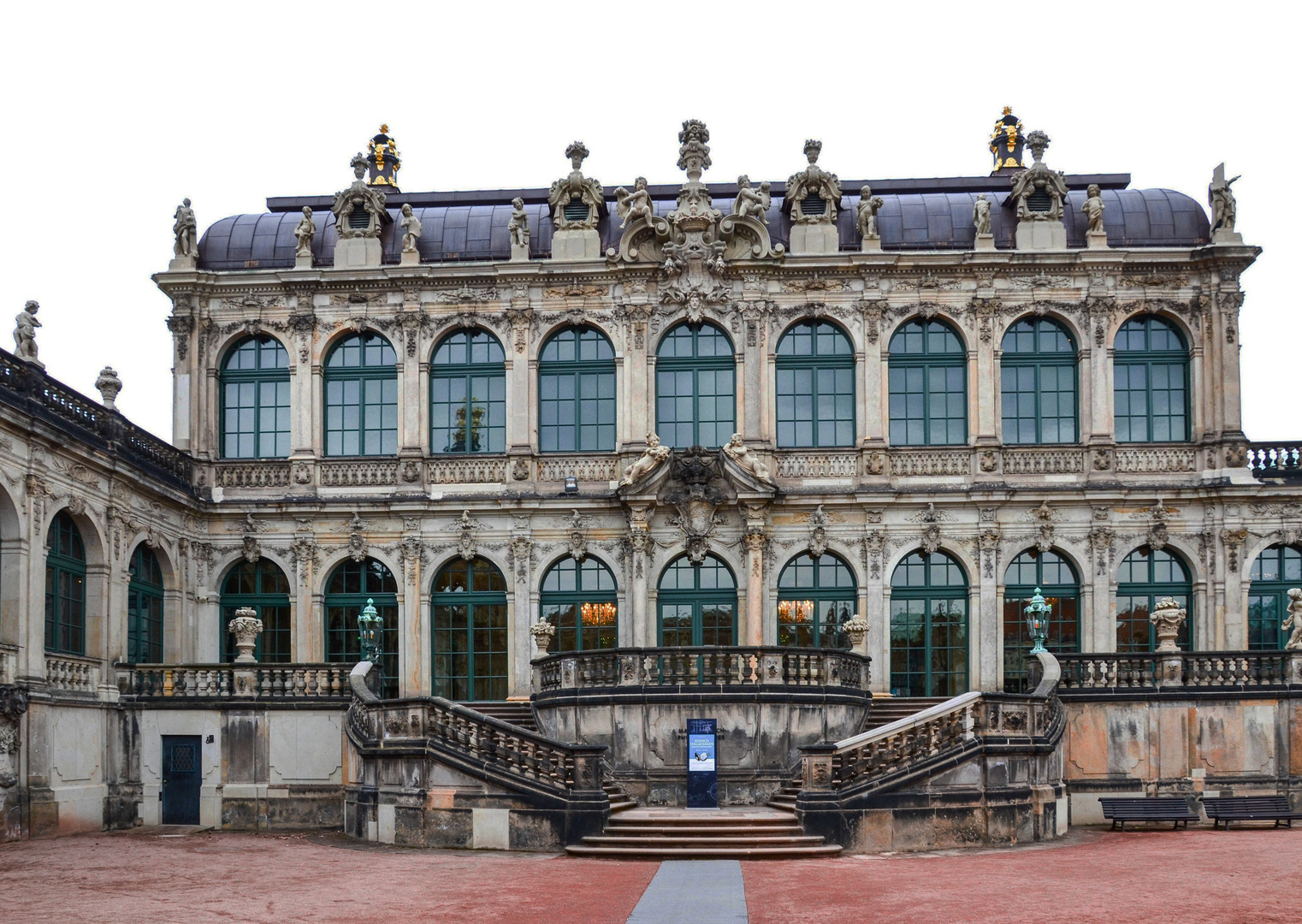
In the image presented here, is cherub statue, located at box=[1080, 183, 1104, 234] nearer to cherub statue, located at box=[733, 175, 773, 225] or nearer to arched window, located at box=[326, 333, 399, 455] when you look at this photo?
cherub statue, located at box=[733, 175, 773, 225]

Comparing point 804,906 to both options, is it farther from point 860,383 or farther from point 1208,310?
point 1208,310

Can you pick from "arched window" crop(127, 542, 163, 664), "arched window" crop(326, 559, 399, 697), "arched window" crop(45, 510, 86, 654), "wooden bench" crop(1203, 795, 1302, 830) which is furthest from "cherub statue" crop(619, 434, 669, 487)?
"wooden bench" crop(1203, 795, 1302, 830)

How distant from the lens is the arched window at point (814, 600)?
111 ft

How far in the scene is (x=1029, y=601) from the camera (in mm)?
33906

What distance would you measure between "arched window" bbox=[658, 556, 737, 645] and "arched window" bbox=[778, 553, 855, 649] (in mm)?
1135

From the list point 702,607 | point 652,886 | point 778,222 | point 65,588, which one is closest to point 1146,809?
point 652,886

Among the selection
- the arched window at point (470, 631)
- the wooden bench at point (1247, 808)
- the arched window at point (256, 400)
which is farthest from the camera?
the arched window at point (256, 400)

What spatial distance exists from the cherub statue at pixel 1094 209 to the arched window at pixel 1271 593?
804 cm

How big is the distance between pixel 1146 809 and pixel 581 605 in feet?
43.8

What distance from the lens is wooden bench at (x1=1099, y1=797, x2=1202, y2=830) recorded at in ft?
83.9

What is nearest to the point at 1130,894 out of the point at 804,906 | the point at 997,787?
the point at 804,906

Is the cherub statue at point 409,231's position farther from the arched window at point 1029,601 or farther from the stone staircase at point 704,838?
the stone staircase at point 704,838

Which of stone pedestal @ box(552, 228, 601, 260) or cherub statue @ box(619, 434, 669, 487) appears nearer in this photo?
cherub statue @ box(619, 434, 669, 487)

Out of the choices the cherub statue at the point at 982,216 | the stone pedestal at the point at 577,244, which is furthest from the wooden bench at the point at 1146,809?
the stone pedestal at the point at 577,244
